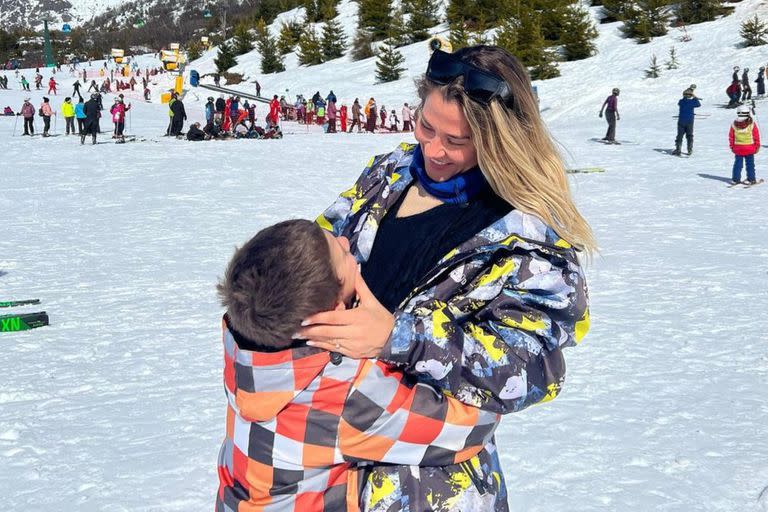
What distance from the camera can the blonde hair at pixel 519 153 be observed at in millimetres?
1415

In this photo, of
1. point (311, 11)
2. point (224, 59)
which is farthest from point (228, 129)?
point (311, 11)

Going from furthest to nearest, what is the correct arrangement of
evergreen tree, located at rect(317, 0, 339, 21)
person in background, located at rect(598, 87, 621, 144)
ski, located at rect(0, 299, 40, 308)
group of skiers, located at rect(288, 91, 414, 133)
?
evergreen tree, located at rect(317, 0, 339, 21)
group of skiers, located at rect(288, 91, 414, 133)
person in background, located at rect(598, 87, 621, 144)
ski, located at rect(0, 299, 40, 308)

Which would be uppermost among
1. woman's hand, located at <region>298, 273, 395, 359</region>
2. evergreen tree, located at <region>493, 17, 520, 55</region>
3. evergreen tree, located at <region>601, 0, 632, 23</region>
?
evergreen tree, located at <region>601, 0, 632, 23</region>

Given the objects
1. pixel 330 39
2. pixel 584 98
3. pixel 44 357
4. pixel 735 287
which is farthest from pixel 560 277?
pixel 330 39

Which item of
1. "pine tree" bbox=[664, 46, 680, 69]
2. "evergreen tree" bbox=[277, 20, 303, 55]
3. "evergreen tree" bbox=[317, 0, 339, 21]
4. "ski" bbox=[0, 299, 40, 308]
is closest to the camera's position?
"ski" bbox=[0, 299, 40, 308]

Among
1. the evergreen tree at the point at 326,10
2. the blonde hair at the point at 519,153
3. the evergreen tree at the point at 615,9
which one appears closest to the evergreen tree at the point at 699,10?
the evergreen tree at the point at 615,9

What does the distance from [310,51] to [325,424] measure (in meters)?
48.7

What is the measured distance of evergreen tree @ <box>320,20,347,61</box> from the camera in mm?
48125

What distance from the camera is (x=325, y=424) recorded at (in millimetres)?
1267

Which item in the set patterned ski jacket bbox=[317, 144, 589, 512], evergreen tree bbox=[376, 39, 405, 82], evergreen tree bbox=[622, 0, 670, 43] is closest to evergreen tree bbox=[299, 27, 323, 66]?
evergreen tree bbox=[376, 39, 405, 82]

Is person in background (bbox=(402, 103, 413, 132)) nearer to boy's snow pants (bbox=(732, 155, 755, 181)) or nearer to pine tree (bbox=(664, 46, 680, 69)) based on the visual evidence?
pine tree (bbox=(664, 46, 680, 69))

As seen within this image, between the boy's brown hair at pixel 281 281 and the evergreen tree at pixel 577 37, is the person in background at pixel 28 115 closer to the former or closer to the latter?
the boy's brown hair at pixel 281 281

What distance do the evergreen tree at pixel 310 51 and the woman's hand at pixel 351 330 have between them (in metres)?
48.2

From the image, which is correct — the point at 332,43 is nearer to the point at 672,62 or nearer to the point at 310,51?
the point at 310,51
